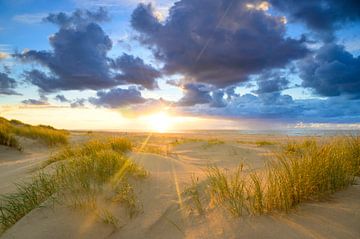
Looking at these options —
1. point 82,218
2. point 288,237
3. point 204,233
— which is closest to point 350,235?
point 288,237

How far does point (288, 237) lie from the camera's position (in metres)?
2.35

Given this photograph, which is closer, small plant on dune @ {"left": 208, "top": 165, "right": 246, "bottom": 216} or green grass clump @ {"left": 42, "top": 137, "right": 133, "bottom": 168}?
small plant on dune @ {"left": 208, "top": 165, "right": 246, "bottom": 216}

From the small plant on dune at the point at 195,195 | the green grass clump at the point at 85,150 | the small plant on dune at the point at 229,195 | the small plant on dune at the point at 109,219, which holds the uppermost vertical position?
the green grass clump at the point at 85,150

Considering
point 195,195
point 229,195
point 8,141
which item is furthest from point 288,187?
point 8,141

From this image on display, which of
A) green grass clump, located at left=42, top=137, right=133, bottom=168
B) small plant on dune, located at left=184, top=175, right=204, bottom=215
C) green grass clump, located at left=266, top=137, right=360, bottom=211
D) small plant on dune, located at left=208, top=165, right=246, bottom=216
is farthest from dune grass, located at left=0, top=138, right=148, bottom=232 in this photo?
green grass clump, located at left=266, top=137, right=360, bottom=211

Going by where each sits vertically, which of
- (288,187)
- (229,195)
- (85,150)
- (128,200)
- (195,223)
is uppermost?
(85,150)

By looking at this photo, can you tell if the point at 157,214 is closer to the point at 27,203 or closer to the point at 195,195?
the point at 195,195

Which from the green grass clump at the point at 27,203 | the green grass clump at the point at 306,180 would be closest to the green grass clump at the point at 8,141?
the green grass clump at the point at 27,203

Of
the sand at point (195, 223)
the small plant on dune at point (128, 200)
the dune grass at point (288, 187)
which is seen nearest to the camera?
the sand at point (195, 223)

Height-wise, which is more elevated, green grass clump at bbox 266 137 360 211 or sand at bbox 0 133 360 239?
green grass clump at bbox 266 137 360 211

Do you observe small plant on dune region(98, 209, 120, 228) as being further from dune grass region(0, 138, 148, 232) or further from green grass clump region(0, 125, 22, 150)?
green grass clump region(0, 125, 22, 150)

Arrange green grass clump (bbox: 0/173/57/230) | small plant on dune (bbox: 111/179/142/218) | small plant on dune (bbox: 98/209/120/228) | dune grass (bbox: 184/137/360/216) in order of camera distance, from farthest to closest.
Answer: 1. small plant on dune (bbox: 111/179/142/218)
2. green grass clump (bbox: 0/173/57/230)
3. small plant on dune (bbox: 98/209/120/228)
4. dune grass (bbox: 184/137/360/216)

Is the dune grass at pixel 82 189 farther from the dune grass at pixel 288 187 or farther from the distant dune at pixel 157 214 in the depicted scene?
the dune grass at pixel 288 187

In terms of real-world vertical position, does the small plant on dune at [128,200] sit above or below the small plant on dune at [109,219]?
above
